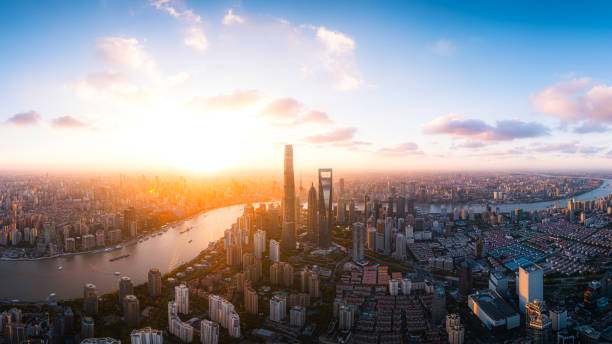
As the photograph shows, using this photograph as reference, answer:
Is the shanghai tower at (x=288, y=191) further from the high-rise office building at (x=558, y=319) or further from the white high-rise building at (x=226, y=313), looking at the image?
the high-rise office building at (x=558, y=319)

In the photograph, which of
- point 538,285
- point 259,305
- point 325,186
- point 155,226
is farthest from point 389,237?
point 155,226

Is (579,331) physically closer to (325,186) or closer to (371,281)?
(371,281)

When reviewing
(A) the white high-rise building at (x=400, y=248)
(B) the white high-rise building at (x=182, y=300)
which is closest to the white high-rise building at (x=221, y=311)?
(B) the white high-rise building at (x=182, y=300)

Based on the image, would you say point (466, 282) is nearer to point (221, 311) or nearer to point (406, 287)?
point (406, 287)

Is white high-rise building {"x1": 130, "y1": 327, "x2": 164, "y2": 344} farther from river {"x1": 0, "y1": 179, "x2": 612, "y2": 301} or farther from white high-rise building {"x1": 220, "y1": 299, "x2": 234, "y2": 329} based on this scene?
river {"x1": 0, "y1": 179, "x2": 612, "y2": 301}

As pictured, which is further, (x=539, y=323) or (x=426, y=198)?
(x=426, y=198)

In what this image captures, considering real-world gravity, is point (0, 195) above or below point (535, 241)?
above

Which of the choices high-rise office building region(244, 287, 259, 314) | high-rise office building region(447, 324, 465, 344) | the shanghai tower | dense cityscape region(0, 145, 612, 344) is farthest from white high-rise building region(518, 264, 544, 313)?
the shanghai tower
